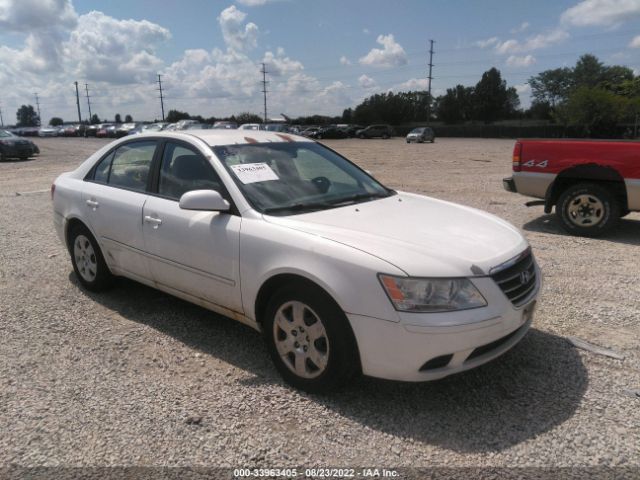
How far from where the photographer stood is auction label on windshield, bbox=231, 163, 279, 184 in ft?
12.0

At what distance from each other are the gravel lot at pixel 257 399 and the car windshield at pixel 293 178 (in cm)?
117

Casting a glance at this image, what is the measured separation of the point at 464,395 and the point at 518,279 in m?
0.80

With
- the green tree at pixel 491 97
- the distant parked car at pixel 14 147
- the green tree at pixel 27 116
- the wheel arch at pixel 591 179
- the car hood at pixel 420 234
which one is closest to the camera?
the car hood at pixel 420 234

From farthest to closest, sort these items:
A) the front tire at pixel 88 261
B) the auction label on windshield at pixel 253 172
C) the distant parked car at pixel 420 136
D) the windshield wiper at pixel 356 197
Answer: the distant parked car at pixel 420 136
the front tire at pixel 88 261
the windshield wiper at pixel 356 197
the auction label on windshield at pixel 253 172

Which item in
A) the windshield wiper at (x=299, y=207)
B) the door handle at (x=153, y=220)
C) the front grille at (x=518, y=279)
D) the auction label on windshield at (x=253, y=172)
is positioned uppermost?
the auction label on windshield at (x=253, y=172)

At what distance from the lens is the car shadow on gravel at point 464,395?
9.32ft

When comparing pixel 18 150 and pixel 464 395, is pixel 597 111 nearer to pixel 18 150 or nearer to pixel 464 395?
pixel 18 150

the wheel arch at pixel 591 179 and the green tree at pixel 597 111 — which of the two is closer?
the wheel arch at pixel 591 179

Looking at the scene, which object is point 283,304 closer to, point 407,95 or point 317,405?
point 317,405

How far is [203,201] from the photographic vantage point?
338cm

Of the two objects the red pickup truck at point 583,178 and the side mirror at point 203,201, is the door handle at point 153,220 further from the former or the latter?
the red pickup truck at point 583,178

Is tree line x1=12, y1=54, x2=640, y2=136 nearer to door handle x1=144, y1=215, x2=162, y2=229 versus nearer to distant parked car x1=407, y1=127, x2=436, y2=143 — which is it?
distant parked car x1=407, y1=127, x2=436, y2=143

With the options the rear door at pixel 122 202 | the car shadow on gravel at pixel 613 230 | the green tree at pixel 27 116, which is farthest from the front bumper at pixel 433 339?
the green tree at pixel 27 116

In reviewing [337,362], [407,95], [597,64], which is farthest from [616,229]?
[597,64]
